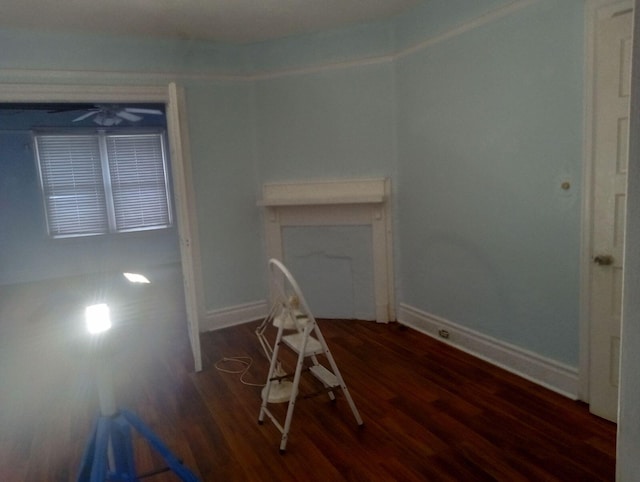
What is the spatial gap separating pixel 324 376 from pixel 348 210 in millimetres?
1743

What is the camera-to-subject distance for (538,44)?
269 centimetres

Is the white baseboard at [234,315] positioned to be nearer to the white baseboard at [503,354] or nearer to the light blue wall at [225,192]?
the light blue wall at [225,192]

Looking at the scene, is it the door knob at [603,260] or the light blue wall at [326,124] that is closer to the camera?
the door knob at [603,260]

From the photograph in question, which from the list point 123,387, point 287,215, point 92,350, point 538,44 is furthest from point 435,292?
point 92,350

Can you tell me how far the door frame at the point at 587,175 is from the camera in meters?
2.35

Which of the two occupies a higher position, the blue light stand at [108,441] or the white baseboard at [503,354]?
the blue light stand at [108,441]

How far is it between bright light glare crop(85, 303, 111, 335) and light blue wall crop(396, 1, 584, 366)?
8.21ft

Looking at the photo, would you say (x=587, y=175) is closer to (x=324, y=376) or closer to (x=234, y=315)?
(x=324, y=376)

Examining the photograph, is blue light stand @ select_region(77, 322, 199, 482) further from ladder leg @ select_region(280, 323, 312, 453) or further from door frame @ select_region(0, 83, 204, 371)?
door frame @ select_region(0, 83, 204, 371)

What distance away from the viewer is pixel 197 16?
346cm

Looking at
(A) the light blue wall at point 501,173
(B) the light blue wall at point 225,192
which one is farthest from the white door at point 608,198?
(B) the light blue wall at point 225,192

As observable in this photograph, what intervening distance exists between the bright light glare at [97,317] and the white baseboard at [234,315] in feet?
9.51

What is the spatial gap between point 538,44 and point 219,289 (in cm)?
331

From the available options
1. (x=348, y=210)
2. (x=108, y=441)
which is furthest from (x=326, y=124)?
(x=108, y=441)
